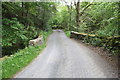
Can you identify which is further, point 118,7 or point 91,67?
point 91,67

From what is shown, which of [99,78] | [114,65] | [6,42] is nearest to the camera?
[99,78]

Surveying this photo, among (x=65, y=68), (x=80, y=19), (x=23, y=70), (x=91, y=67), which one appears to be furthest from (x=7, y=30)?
(x=80, y=19)

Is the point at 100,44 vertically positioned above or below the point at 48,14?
below

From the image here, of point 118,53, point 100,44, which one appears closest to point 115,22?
point 118,53

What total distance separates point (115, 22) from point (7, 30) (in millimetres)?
7216

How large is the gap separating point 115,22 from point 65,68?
2934mm

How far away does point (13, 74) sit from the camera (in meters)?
4.55

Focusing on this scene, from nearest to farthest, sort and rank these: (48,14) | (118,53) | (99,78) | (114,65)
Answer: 1. (99,78)
2. (114,65)
3. (118,53)
4. (48,14)

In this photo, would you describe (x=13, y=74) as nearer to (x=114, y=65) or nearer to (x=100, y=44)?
(x=114, y=65)

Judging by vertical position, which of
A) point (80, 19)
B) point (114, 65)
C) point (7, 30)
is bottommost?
point (114, 65)

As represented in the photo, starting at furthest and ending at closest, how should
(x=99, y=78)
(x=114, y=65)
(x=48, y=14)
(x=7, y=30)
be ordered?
(x=48, y=14)
(x=7, y=30)
(x=114, y=65)
(x=99, y=78)

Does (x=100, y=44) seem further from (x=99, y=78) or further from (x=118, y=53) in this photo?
(x=99, y=78)

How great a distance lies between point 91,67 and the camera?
4840 mm

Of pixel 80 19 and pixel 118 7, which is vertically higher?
pixel 80 19
